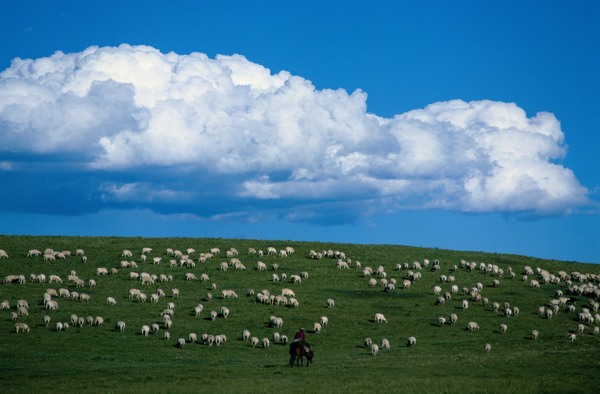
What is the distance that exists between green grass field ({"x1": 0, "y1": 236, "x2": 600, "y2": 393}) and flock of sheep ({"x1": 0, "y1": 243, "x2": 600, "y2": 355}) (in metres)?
0.46

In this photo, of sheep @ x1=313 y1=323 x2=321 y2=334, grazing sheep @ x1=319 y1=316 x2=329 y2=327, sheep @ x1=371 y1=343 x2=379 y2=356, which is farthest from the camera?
grazing sheep @ x1=319 y1=316 x2=329 y2=327

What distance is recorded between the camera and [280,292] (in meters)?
76.9

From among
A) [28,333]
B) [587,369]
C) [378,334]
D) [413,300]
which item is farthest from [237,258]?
[587,369]

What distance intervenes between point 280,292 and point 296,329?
12053 mm

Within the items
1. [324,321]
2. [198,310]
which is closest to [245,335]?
[198,310]

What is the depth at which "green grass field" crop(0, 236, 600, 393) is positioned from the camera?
43.1 meters

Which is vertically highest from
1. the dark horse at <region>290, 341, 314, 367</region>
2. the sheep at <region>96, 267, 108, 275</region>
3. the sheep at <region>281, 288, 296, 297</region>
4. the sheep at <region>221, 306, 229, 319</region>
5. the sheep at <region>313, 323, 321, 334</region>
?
the sheep at <region>96, 267, 108, 275</region>

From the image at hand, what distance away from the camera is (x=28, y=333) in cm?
5884

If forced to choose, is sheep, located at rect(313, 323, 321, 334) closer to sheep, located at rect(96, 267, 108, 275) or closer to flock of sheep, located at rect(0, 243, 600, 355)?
flock of sheep, located at rect(0, 243, 600, 355)

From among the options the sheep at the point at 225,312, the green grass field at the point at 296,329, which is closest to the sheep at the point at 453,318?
the green grass field at the point at 296,329

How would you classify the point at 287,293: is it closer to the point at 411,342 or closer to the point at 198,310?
the point at 198,310

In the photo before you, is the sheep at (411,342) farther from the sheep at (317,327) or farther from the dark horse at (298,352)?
the dark horse at (298,352)

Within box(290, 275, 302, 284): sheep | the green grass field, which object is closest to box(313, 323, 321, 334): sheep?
the green grass field

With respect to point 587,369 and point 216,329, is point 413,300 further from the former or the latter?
point 587,369
